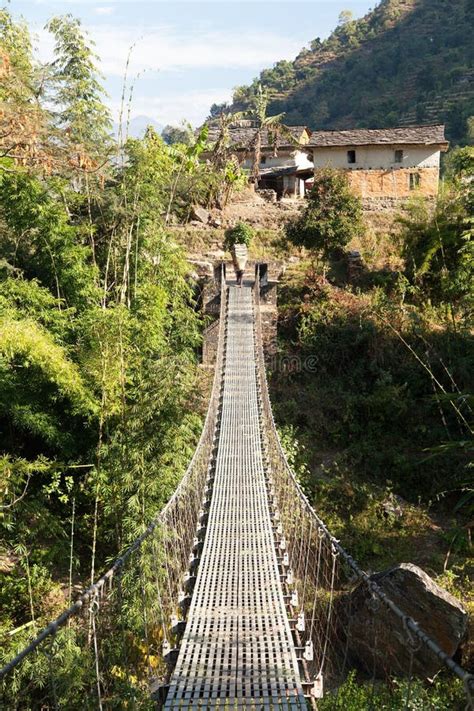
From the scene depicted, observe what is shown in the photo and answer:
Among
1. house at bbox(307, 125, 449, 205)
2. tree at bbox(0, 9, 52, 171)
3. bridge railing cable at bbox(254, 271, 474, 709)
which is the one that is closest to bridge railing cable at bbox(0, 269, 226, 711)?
bridge railing cable at bbox(254, 271, 474, 709)

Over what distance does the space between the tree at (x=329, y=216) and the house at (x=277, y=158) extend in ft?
18.3

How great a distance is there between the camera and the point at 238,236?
11320 mm

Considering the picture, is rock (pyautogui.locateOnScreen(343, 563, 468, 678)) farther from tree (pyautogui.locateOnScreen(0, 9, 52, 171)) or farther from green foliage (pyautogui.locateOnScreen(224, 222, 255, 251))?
green foliage (pyautogui.locateOnScreen(224, 222, 255, 251))

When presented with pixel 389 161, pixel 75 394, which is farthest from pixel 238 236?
pixel 75 394

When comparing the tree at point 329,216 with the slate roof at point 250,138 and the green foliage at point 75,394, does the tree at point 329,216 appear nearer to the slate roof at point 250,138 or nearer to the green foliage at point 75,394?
the green foliage at point 75,394

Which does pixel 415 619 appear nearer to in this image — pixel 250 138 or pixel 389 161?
pixel 389 161

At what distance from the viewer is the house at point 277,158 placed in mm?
15388

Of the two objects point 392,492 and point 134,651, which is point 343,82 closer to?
point 392,492

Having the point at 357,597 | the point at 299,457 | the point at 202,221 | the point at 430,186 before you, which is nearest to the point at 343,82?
the point at 430,186

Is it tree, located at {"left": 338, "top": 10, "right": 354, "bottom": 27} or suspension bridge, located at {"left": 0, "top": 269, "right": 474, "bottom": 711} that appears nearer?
suspension bridge, located at {"left": 0, "top": 269, "right": 474, "bottom": 711}

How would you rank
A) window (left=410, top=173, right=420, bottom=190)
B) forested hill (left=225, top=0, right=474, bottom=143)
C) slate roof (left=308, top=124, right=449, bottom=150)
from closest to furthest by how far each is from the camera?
slate roof (left=308, top=124, right=449, bottom=150), window (left=410, top=173, right=420, bottom=190), forested hill (left=225, top=0, right=474, bottom=143)

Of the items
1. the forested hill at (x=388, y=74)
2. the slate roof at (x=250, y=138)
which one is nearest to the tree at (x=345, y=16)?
the forested hill at (x=388, y=74)

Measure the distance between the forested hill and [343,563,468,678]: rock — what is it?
72.5ft

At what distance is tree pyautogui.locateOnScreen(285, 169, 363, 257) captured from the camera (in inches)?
381
